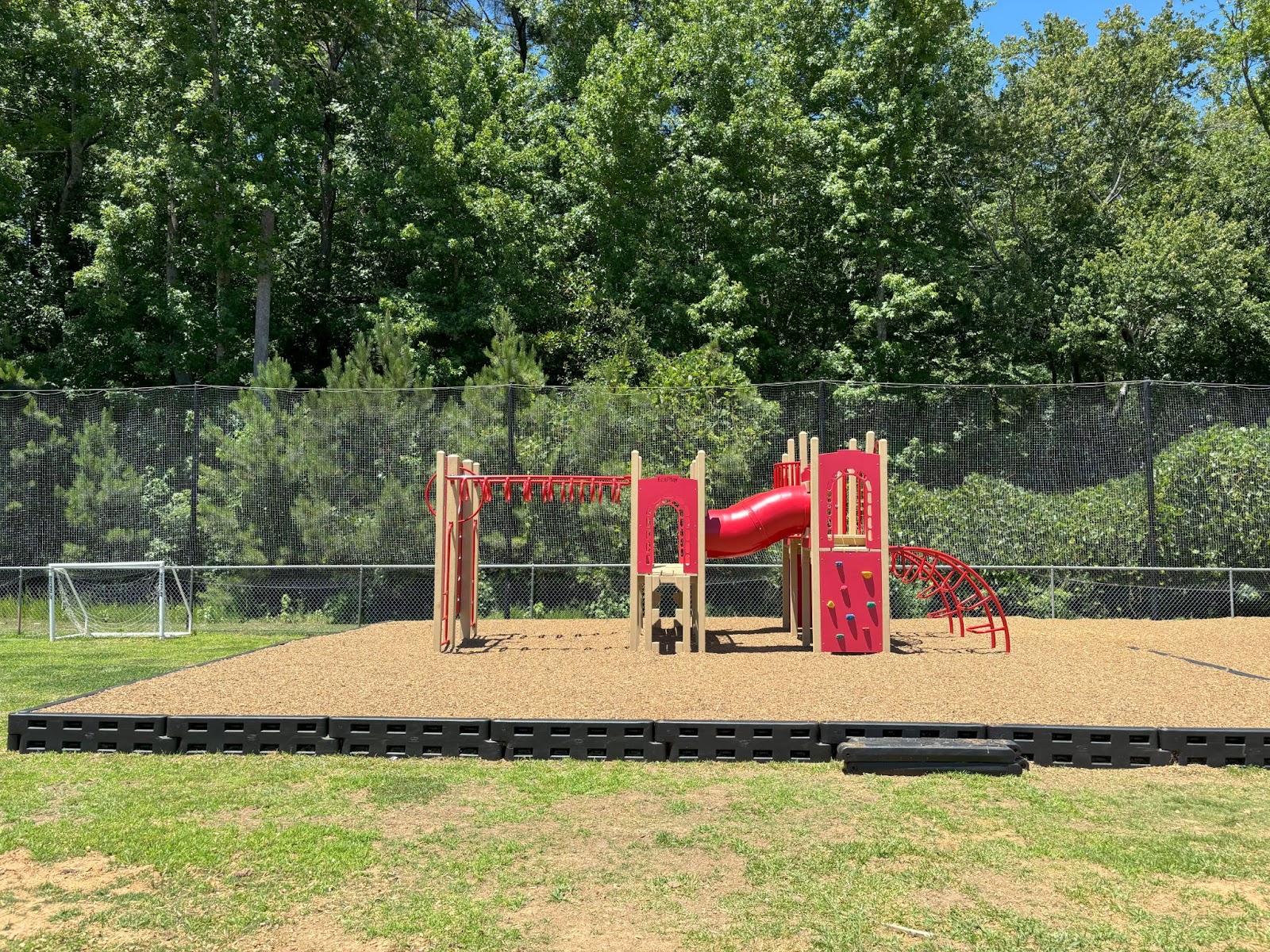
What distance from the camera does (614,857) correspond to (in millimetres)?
4258

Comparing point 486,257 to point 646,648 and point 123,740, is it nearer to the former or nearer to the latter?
point 646,648

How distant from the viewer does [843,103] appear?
22.1 meters

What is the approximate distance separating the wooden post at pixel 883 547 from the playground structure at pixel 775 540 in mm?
12

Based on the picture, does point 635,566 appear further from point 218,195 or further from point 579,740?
point 218,195

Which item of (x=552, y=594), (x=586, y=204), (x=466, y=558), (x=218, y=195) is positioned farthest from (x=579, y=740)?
(x=218, y=195)

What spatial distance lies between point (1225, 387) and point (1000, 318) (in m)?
10.4

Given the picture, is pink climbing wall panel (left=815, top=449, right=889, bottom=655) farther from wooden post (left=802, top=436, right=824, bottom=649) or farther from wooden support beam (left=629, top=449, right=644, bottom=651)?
wooden support beam (left=629, top=449, right=644, bottom=651)

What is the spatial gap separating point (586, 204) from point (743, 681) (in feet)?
51.9

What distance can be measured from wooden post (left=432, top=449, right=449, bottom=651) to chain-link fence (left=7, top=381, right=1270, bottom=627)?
258 cm

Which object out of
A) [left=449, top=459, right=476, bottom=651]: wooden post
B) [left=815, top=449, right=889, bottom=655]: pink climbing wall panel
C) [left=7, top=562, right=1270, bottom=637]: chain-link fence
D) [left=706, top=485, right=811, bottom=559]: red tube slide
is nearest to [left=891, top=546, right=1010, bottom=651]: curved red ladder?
[left=815, top=449, right=889, bottom=655]: pink climbing wall panel

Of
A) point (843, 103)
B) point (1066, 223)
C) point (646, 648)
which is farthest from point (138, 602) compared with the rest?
point (1066, 223)

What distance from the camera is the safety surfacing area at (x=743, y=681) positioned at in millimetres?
6648

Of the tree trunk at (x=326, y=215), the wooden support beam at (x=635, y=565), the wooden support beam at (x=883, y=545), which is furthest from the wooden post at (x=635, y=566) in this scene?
the tree trunk at (x=326, y=215)

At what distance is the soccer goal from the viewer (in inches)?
501
